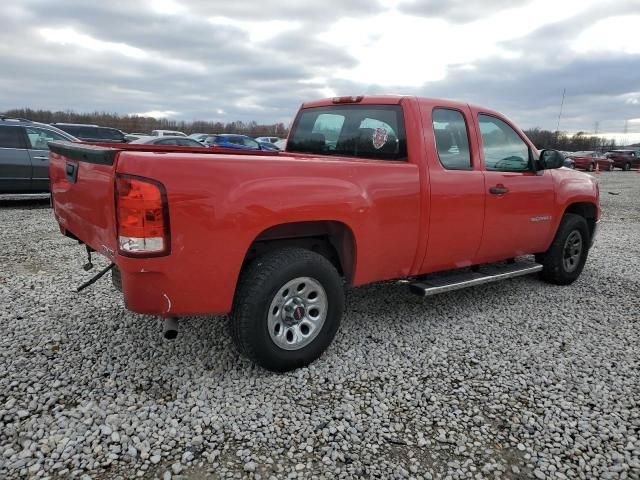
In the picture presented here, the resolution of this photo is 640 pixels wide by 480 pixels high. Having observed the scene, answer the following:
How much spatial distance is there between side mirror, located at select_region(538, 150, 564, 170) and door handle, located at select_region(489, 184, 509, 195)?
0.70 meters

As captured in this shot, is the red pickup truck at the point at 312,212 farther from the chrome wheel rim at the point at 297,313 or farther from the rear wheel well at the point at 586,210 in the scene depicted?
the rear wheel well at the point at 586,210

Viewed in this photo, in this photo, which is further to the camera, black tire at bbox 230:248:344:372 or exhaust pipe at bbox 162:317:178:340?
black tire at bbox 230:248:344:372

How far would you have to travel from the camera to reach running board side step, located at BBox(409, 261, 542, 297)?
3.87 m

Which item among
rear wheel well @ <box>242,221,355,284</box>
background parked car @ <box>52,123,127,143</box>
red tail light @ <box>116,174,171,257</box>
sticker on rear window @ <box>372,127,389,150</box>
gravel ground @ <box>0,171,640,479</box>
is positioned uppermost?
sticker on rear window @ <box>372,127,389,150</box>

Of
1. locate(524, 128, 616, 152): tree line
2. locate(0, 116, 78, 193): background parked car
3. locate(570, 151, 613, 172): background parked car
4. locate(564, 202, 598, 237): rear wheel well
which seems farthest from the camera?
locate(524, 128, 616, 152): tree line

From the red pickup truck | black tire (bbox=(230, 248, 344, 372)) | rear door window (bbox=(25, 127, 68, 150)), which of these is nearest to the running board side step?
the red pickup truck

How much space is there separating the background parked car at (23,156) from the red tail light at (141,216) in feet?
25.3

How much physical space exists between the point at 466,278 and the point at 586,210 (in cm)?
239

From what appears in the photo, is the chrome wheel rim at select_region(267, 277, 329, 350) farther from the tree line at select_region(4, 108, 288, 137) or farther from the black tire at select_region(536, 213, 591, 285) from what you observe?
the tree line at select_region(4, 108, 288, 137)

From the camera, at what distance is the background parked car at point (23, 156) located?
9.20 m

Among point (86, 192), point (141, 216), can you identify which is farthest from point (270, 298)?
point (86, 192)

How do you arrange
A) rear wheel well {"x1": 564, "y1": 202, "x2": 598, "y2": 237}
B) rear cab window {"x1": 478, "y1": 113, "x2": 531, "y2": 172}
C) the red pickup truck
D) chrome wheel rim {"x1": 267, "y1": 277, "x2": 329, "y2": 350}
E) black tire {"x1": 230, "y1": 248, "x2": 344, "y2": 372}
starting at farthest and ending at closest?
rear wheel well {"x1": 564, "y1": 202, "x2": 598, "y2": 237}
rear cab window {"x1": 478, "y1": 113, "x2": 531, "y2": 172}
chrome wheel rim {"x1": 267, "y1": 277, "x2": 329, "y2": 350}
black tire {"x1": 230, "y1": 248, "x2": 344, "y2": 372}
the red pickup truck

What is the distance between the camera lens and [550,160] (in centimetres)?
472

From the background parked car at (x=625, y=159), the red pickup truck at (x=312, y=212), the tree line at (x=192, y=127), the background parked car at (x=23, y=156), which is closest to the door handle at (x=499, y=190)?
the red pickup truck at (x=312, y=212)
